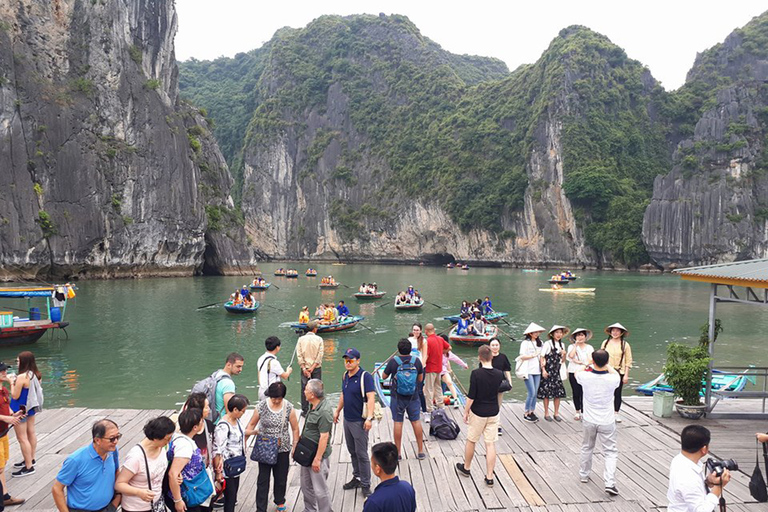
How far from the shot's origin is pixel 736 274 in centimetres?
797

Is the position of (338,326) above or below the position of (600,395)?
below

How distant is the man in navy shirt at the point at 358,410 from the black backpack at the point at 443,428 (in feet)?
6.31

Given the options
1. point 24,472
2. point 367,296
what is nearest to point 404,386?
point 24,472

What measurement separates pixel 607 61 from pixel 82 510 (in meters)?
97.0

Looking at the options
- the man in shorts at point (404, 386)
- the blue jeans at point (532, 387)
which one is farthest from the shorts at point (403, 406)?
the blue jeans at point (532, 387)

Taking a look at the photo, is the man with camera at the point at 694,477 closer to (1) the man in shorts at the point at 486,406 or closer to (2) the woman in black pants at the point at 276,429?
(1) the man in shorts at the point at 486,406

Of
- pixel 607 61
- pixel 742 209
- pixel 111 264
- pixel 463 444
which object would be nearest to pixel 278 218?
pixel 111 264

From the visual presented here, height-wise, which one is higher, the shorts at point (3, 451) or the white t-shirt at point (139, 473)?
the white t-shirt at point (139, 473)

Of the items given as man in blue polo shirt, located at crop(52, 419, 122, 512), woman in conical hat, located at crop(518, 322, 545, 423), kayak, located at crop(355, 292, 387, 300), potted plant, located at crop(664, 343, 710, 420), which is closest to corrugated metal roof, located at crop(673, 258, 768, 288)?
potted plant, located at crop(664, 343, 710, 420)

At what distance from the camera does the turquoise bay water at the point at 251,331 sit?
50.3 feet

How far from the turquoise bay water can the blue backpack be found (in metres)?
7.65

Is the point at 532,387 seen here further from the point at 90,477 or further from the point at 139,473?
the point at 90,477

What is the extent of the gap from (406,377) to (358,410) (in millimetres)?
994

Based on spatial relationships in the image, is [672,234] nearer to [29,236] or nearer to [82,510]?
[29,236]
